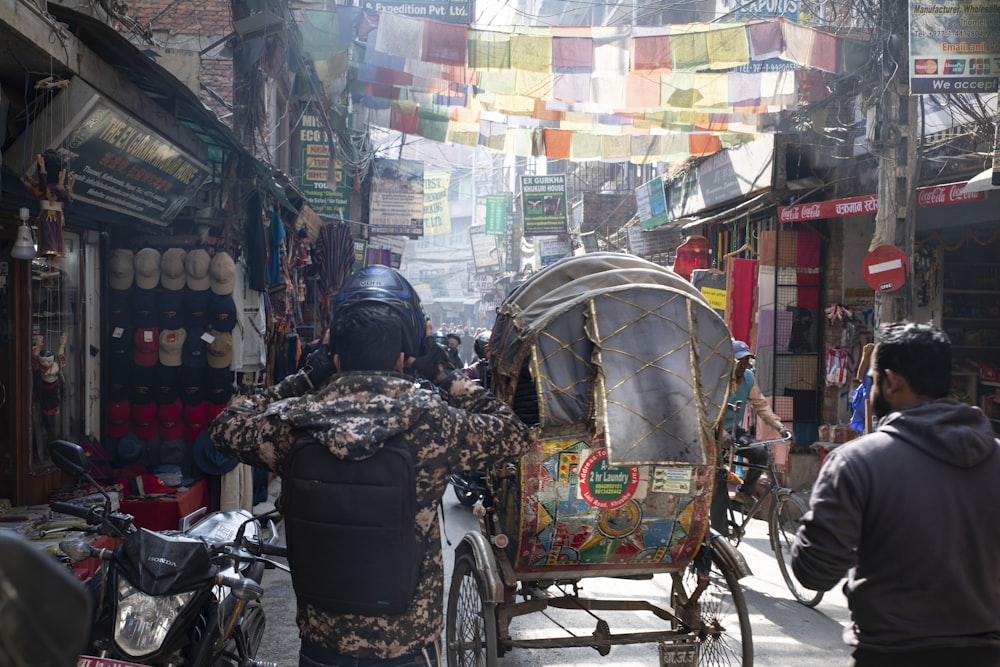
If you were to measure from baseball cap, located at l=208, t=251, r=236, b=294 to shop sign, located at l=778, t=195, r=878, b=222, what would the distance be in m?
6.81

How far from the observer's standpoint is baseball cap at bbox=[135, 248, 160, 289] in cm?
785

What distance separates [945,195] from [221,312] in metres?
7.35

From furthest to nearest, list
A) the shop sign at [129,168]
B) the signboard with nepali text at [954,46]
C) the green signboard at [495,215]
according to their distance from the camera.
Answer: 1. the green signboard at [495,215]
2. the signboard with nepali text at [954,46]
3. the shop sign at [129,168]

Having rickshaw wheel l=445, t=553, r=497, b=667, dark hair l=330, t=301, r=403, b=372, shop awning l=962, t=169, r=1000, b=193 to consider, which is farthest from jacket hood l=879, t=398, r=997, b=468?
→ shop awning l=962, t=169, r=1000, b=193

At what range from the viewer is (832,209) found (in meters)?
9.70

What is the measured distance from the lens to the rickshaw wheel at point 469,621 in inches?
158

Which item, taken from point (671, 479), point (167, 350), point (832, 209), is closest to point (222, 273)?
point (167, 350)

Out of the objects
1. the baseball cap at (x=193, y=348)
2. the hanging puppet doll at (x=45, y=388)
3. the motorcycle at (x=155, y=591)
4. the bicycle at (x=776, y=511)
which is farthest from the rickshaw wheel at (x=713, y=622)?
the hanging puppet doll at (x=45, y=388)

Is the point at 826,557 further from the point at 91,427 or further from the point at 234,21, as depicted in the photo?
the point at 234,21

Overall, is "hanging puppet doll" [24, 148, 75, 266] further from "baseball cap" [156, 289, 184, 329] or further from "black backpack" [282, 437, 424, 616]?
"black backpack" [282, 437, 424, 616]

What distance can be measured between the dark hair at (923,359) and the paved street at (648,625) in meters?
2.70

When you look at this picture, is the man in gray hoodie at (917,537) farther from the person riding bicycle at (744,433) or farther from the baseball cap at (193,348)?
the baseball cap at (193,348)

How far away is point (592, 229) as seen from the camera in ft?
79.9

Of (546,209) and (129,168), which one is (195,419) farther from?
(546,209)
